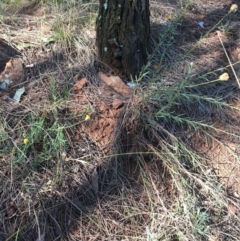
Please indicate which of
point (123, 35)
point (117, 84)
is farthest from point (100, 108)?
point (123, 35)

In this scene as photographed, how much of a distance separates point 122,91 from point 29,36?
2.83 ft

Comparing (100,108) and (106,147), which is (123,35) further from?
(106,147)

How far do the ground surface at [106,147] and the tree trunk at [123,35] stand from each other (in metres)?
0.11

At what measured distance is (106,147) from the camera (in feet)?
6.65

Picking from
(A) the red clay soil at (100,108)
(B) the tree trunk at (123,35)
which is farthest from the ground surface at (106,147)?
(B) the tree trunk at (123,35)

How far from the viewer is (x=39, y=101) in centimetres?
211

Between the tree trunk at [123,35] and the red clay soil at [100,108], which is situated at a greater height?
the tree trunk at [123,35]

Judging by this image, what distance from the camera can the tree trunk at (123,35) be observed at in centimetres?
213

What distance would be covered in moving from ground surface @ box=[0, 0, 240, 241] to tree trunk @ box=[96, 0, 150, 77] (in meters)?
0.11

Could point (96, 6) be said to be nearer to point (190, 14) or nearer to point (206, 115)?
point (190, 14)

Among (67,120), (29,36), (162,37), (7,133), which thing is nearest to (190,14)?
(162,37)

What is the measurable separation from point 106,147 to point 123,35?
76 cm

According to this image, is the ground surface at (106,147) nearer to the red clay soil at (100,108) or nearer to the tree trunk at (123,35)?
the red clay soil at (100,108)

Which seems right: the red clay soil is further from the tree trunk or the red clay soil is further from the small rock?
the tree trunk
